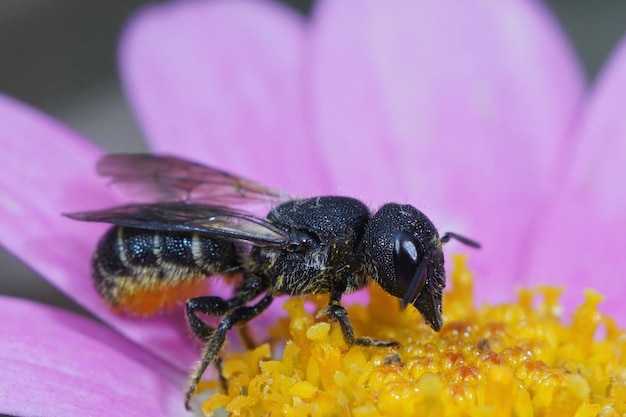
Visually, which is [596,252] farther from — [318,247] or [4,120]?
[4,120]

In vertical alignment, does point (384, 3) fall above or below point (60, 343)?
above

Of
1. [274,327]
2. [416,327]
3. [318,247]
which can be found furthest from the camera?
[274,327]

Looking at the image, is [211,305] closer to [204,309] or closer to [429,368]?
[204,309]

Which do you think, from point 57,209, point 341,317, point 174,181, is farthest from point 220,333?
point 57,209

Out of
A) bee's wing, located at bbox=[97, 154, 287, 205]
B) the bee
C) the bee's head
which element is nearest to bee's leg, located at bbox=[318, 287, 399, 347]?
the bee

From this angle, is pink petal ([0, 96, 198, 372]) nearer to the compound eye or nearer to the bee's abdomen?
the bee's abdomen

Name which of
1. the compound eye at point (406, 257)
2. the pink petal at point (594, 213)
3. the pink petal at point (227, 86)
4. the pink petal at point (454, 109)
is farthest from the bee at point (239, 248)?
the pink petal at point (594, 213)

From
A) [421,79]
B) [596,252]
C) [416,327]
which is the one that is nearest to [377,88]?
[421,79]
